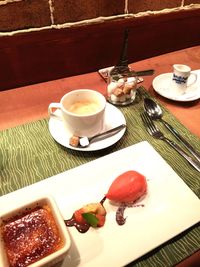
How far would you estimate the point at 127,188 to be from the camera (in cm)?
65

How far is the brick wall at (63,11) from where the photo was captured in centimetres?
121

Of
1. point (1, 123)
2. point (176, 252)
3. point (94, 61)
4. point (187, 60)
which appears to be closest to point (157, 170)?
point (176, 252)

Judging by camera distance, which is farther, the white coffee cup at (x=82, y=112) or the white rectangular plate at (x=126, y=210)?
the white coffee cup at (x=82, y=112)

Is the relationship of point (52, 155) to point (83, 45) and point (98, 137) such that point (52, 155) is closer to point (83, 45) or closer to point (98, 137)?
point (98, 137)

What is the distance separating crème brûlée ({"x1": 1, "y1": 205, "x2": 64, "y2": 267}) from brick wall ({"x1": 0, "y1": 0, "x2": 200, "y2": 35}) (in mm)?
939

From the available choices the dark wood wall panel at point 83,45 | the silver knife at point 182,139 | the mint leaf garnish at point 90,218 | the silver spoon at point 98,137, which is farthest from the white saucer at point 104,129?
the dark wood wall panel at point 83,45

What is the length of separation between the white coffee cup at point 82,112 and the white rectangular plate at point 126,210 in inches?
4.3

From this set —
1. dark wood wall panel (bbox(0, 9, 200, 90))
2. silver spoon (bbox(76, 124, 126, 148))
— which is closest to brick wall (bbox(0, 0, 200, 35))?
dark wood wall panel (bbox(0, 9, 200, 90))

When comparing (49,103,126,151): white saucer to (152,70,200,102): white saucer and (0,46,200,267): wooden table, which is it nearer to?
(0,46,200,267): wooden table

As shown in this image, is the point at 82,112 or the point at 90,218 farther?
the point at 82,112

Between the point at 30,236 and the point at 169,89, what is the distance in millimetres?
767

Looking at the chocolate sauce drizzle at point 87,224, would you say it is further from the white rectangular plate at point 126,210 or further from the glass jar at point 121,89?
the glass jar at point 121,89

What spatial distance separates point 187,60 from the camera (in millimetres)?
1320

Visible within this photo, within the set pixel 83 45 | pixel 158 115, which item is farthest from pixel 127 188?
pixel 83 45
